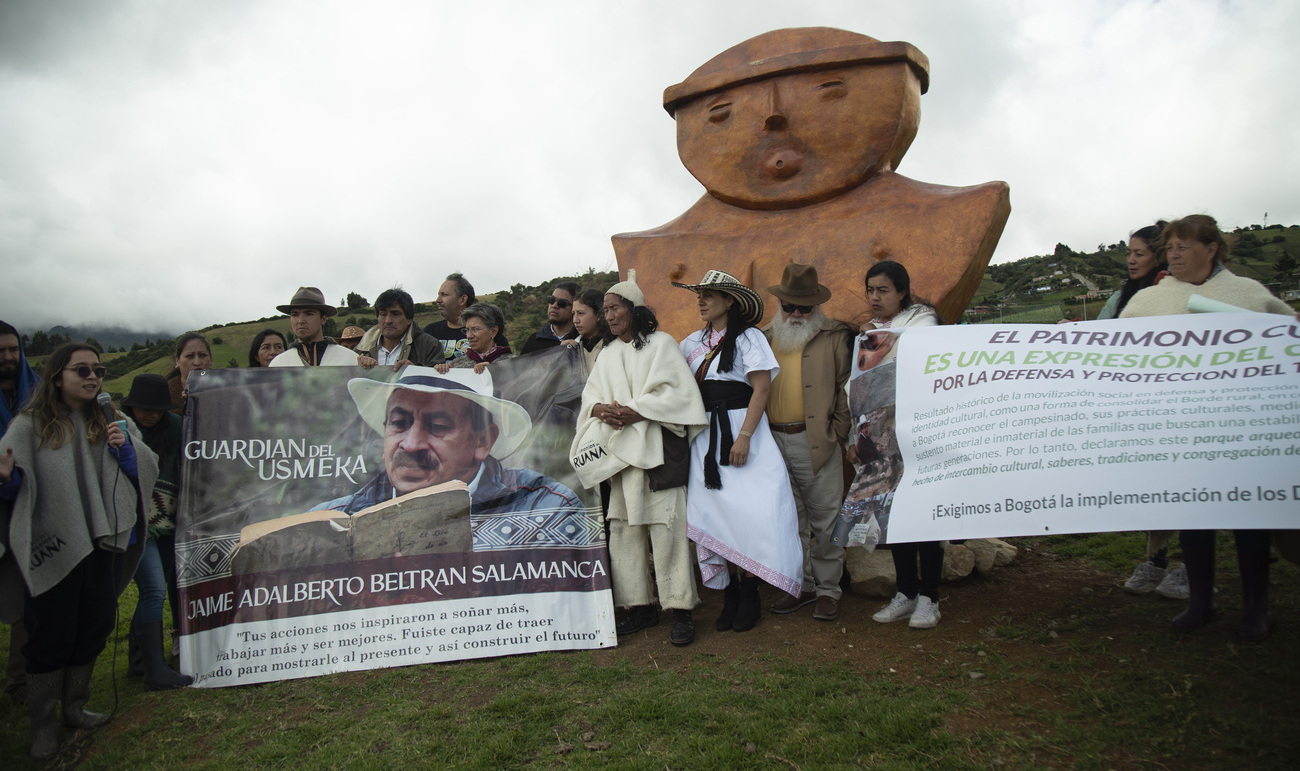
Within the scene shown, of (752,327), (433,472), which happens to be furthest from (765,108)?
(433,472)

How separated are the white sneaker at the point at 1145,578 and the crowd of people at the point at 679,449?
1 cm

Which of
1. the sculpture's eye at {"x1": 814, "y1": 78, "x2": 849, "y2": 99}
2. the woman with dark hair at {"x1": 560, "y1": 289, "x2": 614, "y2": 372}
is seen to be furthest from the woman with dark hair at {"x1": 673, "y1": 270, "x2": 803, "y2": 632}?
the sculpture's eye at {"x1": 814, "y1": 78, "x2": 849, "y2": 99}

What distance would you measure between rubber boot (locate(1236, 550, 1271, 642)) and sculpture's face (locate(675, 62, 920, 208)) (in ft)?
10.5

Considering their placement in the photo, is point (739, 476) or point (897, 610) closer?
point (897, 610)

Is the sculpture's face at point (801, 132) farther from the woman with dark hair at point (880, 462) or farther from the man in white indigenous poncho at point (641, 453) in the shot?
the man in white indigenous poncho at point (641, 453)

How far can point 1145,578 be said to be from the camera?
4.02 m

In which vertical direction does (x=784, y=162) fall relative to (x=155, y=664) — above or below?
above

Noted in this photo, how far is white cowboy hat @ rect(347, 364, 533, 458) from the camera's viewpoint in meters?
4.18

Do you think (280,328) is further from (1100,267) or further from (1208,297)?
(1208,297)

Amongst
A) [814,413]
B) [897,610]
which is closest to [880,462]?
[814,413]

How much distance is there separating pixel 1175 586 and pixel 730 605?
213cm

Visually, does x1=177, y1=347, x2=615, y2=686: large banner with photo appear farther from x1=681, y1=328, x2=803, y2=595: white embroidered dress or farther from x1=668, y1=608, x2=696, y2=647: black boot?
x1=681, y1=328, x2=803, y2=595: white embroidered dress

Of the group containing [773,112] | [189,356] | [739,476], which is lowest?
[739,476]

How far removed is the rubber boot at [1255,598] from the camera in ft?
10.0
